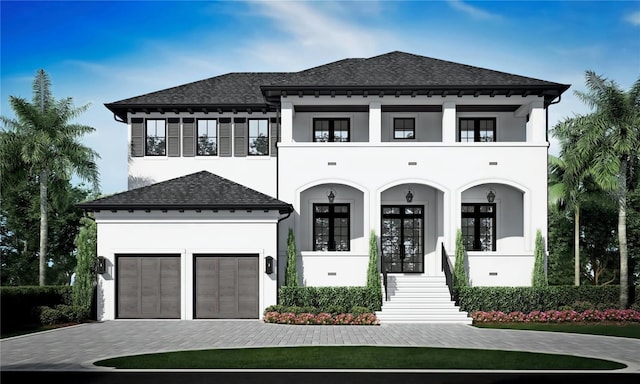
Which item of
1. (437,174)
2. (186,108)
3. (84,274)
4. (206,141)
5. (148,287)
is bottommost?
(148,287)

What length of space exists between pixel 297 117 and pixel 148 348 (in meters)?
13.6

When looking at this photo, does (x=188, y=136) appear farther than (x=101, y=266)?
Yes

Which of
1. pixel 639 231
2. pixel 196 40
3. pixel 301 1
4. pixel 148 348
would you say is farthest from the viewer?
pixel 639 231

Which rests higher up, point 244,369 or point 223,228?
point 223,228

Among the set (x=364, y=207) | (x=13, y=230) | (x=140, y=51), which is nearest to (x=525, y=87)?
(x=364, y=207)

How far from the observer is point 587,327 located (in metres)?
20.2

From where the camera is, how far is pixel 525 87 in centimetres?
2361

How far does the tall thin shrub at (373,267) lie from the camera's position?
74.6ft

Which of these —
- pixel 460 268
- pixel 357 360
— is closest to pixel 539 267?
pixel 460 268

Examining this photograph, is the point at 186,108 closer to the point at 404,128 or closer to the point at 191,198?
the point at 191,198

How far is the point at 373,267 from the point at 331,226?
3443mm

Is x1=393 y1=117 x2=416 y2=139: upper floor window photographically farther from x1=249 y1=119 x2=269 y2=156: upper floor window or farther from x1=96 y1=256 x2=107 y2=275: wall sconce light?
x1=96 y1=256 x2=107 y2=275: wall sconce light

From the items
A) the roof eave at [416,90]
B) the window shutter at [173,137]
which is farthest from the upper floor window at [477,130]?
the window shutter at [173,137]

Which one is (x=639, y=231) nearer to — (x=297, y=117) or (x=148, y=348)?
(x=297, y=117)
